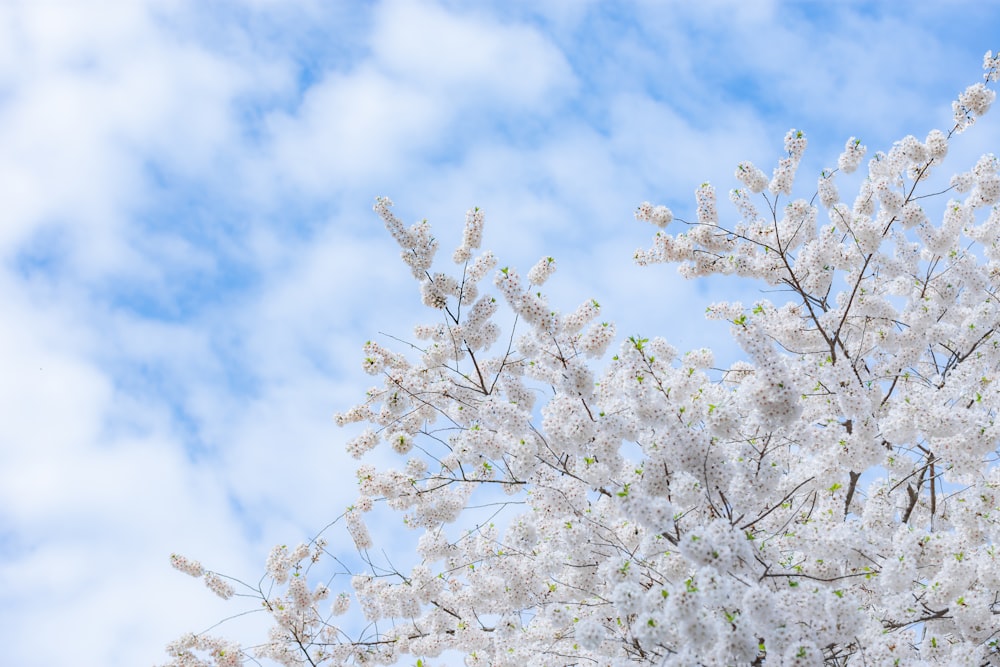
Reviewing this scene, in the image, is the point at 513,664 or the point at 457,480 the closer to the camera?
the point at 513,664

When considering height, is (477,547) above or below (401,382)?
below

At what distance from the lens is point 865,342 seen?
8586 mm

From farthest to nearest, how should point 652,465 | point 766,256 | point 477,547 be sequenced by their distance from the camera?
point 766,256
point 477,547
point 652,465

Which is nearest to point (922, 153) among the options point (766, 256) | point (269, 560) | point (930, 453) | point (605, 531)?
point (766, 256)

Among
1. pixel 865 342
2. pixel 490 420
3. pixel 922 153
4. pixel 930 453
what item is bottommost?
pixel 930 453

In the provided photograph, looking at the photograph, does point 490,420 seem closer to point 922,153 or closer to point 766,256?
point 766,256

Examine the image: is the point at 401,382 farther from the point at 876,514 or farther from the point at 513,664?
the point at 876,514

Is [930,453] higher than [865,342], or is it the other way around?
[865,342]

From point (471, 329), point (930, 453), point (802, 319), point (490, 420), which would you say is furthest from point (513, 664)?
point (802, 319)

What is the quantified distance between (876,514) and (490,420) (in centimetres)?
304

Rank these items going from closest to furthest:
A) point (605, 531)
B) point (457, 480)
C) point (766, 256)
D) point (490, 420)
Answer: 1. point (490, 420)
2. point (605, 531)
3. point (457, 480)
4. point (766, 256)

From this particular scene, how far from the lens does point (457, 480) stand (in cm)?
743

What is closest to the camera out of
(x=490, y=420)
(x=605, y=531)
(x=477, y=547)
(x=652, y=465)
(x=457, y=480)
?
(x=652, y=465)

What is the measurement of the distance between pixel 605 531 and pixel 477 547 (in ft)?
5.67
